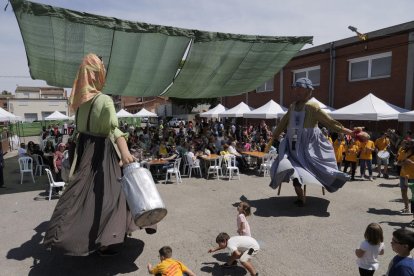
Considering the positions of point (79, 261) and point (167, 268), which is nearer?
point (167, 268)

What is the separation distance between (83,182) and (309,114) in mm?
4222

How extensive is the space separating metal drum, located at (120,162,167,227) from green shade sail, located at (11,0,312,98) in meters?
4.71

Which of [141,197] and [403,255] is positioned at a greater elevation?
[141,197]

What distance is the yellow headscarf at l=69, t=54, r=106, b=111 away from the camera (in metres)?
3.74

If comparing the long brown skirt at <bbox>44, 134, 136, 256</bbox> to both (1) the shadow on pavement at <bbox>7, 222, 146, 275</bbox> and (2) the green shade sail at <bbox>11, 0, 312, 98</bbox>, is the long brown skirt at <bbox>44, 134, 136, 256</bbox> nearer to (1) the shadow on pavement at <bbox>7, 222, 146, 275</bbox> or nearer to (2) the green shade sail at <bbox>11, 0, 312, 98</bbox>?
Answer: (1) the shadow on pavement at <bbox>7, 222, 146, 275</bbox>

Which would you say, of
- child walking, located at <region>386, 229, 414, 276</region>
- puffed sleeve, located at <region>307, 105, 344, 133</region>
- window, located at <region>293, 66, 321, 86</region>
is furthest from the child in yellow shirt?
window, located at <region>293, 66, 321, 86</region>

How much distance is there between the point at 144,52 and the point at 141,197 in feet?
19.1

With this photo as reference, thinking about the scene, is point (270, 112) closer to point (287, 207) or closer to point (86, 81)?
point (287, 207)

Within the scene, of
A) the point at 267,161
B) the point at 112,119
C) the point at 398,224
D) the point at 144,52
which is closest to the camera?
the point at 112,119

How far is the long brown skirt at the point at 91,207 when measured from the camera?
11.8 feet

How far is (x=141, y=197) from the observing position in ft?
10.6

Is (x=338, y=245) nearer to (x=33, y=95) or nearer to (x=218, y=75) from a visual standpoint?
(x=218, y=75)

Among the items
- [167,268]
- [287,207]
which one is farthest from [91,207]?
[287,207]

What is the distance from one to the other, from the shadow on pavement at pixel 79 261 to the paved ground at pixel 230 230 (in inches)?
0.5
